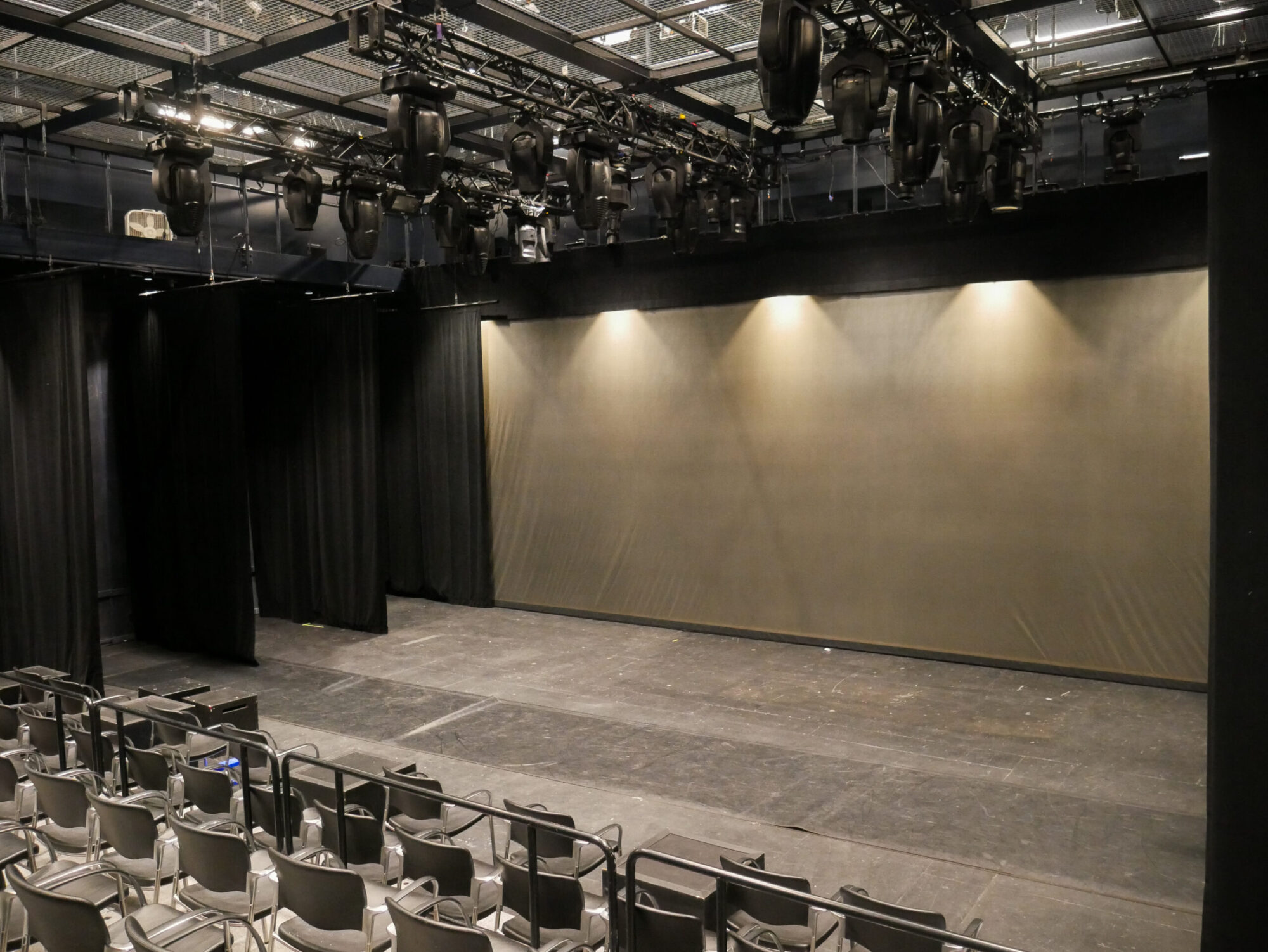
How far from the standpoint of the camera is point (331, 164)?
8.48m

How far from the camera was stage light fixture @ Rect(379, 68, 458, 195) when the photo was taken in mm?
5457

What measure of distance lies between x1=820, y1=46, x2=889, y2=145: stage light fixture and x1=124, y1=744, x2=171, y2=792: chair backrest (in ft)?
14.6

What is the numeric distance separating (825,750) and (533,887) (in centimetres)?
410

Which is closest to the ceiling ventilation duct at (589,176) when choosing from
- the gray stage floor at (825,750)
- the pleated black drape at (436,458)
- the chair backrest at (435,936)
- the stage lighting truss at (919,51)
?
the stage lighting truss at (919,51)

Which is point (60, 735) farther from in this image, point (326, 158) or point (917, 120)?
point (917, 120)

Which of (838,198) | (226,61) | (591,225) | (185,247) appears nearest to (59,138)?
(185,247)

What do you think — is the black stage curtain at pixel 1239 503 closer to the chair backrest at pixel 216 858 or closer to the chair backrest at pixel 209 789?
the chair backrest at pixel 216 858

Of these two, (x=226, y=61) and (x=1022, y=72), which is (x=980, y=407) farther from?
(x=226, y=61)

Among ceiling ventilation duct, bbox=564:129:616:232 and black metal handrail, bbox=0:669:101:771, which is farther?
ceiling ventilation duct, bbox=564:129:616:232

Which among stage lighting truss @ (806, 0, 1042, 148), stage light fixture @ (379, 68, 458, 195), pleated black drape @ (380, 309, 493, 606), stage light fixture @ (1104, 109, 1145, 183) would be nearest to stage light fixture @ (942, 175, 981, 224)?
stage lighting truss @ (806, 0, 1042, 148)

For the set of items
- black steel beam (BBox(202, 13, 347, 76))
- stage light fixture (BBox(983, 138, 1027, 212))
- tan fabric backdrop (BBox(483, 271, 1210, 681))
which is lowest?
tan fabric backdrop (BBox(483, 271, 1210, 681))

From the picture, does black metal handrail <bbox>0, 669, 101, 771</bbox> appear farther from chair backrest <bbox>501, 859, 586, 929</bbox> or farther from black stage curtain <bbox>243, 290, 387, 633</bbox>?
black stage curtain <bbox>243, 290, 387, 633</bbox>

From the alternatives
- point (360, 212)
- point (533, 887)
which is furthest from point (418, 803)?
point (360, 212)

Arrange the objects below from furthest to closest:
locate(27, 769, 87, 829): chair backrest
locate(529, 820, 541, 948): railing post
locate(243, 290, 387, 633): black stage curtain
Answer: locate(243, 290, 387, 633): black stage curtain < locate(27, 769, 87, 829): chair backrest < locate(529, 820, 541, 948): railing post
